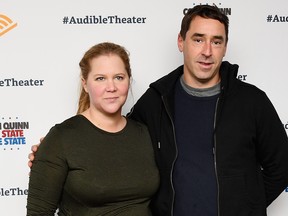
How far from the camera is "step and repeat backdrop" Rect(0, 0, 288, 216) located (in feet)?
5.40

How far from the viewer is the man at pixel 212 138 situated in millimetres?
1242

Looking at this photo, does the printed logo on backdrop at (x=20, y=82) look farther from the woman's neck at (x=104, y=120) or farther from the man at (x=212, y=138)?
the man at (x=212, y=138)

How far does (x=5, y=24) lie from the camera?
1.63 metres

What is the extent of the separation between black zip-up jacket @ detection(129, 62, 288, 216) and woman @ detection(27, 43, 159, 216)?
7 cm

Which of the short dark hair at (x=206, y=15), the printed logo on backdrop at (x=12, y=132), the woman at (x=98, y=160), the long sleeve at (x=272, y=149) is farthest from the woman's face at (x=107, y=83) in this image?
the printed logo on backdrop at (x=12, y=132)

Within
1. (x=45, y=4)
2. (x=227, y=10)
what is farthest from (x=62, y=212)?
(x=227, y=10)

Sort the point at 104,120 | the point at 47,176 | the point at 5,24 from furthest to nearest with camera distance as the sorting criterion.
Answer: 1. the point at 5,24
2. the point at 104,120
3. the point at 47,176

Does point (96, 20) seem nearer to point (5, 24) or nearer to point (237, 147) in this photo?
point (5, 24)

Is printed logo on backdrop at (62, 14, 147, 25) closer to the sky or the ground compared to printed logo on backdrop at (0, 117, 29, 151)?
closer to the sky

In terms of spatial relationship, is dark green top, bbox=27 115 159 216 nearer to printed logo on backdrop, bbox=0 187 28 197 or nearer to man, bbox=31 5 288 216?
man, bbox=31 5 288 216

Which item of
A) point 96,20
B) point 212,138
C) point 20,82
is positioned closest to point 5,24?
point 20,82

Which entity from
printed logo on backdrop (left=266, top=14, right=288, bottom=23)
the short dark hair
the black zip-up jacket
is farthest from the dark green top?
printed logo on backdrop (left=266, top=14, right=288, bottom=23)

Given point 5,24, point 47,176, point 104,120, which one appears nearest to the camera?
point 47,176

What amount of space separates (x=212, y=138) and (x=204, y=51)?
30 cm
